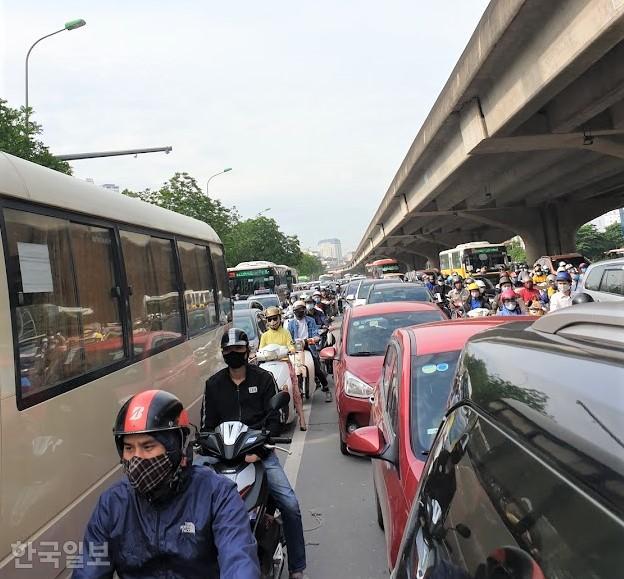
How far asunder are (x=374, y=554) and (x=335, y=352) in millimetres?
4208

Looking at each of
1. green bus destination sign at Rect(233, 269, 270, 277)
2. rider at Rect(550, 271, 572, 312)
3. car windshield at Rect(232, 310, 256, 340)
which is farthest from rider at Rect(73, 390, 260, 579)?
green bus destination sign at Rect(233, 269, 270, 277)

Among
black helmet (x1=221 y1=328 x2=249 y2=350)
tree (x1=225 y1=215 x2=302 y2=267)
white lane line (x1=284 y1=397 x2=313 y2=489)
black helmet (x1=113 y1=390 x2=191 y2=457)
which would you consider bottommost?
white lane line (x1=284 y1=397 x2=313 y2=489)

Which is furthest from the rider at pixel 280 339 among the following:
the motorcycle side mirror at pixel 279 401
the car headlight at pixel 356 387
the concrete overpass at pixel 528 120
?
the concrete overpass at pixel 528 120

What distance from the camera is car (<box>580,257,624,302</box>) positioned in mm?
11172

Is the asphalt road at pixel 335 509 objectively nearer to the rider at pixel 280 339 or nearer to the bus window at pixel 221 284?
the rider at pixel 280 339

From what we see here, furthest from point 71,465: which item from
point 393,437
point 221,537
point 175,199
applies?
point 175,199

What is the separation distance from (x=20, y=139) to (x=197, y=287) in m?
9.72

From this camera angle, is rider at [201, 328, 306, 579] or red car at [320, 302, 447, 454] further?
red car at [320, 302, 447, 454]

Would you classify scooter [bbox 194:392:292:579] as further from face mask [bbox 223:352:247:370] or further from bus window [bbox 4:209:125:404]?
bus window [bbox 4:209:125:404]

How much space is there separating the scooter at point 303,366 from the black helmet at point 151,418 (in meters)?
6.84

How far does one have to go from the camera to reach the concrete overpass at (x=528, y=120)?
11648 millimetres

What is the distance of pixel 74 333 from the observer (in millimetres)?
4023

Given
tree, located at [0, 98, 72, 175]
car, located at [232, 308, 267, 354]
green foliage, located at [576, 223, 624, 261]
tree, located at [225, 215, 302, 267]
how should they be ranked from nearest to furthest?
1. car, located at [232, 308, 267, 354]
2. tree, located at [0, 98, 72, 175]
3. tree, located at [225, 215, 302, 267]
4. green foliage, located at [576, 223, 624, 261]

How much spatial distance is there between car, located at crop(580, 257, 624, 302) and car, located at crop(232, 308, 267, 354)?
6.43 metres
